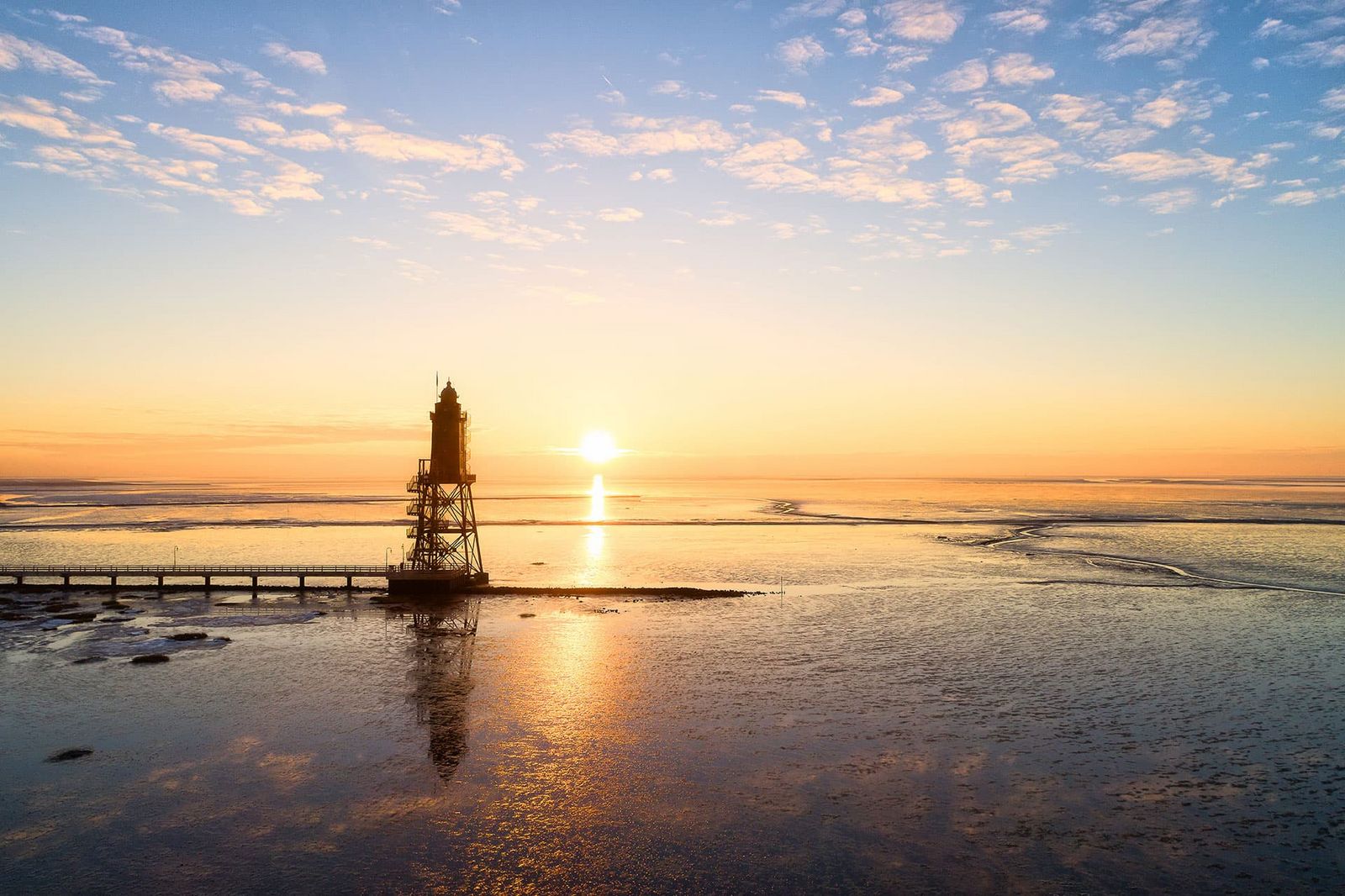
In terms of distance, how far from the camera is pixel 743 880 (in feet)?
73.2

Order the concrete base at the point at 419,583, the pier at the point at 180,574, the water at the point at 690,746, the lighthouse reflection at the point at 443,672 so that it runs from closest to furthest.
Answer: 1. the water at the point at 690,746
2. the lighthouse reflection at the point at 443,672
3. the concrete base at the point at 419,583
4. the pier at the point at 180,574

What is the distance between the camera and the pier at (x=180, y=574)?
72438 millimetres

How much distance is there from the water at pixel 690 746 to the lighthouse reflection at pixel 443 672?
31 cm

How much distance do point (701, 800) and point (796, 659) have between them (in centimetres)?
2063

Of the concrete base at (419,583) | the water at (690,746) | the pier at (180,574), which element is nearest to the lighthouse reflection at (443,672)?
the water at (690,746)

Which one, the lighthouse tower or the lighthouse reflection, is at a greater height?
the lighthouse tower

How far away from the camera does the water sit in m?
23.2

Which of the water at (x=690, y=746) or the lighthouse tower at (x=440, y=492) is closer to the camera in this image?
the water at (x=690, y=746)

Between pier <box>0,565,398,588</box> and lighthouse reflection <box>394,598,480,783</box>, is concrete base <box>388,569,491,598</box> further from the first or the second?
lighthouse reflection <box>394,598,480,783</box>

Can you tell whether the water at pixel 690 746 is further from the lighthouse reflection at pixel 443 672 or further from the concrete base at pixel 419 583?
the concrete base at pixel 419 583

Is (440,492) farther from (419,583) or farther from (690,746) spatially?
(690,746)

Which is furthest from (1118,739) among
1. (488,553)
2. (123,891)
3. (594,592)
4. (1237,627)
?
(488,553)

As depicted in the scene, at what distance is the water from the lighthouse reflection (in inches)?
12.1

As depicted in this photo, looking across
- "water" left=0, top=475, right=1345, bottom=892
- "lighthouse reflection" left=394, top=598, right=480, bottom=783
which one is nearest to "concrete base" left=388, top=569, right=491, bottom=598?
"lighthouse reflection" left=394, top=598, right=480, bottom=783
